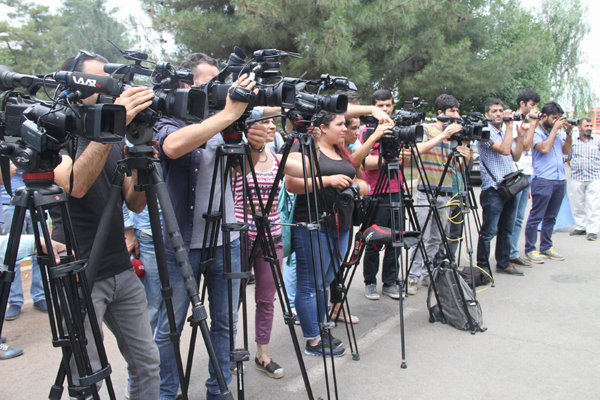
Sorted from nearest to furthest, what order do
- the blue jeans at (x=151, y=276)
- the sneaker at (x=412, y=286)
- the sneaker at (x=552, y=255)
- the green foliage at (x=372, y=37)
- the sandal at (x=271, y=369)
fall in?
the blue jeans at (x=151, y=276)
the sandal at (x=271, y=369)
the sneaker at (x=412, y=286)
the sneaker at (x=552, y=255)
the green foliage at (x=372, y=37)

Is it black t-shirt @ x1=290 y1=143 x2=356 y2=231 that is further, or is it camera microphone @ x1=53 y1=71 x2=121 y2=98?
black t-shirt @ x1=290 y1=143 x2=356 y2=231

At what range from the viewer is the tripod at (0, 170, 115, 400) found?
58.2 inches

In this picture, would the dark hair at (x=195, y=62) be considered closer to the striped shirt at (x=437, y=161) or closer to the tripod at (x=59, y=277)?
the tripod at (x=59, y=277)

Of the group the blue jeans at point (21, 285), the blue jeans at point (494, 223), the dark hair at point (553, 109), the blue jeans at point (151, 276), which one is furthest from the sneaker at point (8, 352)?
the dark hair at point (553, 109)

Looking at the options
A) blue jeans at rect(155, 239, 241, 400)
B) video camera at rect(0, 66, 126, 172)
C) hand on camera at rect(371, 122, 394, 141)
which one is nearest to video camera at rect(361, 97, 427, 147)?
hand on camera at rect(371, 122, 394, 141)

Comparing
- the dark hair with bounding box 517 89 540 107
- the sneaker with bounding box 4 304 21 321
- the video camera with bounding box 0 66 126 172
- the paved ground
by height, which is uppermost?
the dark hair with bounding box 517 89 540 107

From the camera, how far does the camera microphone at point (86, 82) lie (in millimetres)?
1523

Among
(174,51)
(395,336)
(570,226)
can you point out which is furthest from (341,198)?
(174,51)

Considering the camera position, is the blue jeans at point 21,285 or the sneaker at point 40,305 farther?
the sneaker at point 40,305

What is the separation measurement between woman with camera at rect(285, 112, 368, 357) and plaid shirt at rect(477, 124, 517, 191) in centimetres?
230

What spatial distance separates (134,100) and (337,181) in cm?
184

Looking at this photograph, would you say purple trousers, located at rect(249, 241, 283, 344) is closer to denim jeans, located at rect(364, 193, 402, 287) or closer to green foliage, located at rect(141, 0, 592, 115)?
denim jeans, located at rect(364, 193, 402, 287)

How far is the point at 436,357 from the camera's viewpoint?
3.34 m

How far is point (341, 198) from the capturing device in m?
3.32
